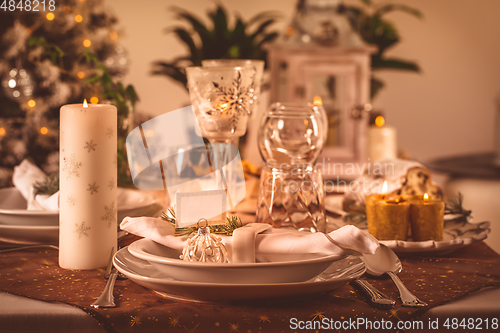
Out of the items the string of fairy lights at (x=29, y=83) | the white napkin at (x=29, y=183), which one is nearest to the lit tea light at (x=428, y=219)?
the white napkin at (x=29, y=183)

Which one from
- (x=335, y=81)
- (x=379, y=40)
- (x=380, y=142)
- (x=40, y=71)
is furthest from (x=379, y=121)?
(x=40, y=71)

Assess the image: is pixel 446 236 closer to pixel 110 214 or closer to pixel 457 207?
pixel 457 207

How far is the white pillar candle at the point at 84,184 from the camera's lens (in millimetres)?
582

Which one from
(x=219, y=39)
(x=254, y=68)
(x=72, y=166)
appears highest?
(x=219, y=39)

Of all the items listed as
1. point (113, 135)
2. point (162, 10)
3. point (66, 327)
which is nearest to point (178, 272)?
point (66, 327)

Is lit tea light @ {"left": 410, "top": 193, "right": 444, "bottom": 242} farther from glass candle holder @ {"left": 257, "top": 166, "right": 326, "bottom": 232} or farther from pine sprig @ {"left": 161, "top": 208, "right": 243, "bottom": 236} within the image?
pine sprig @ {"left": 161, "top": 208, "right": 243, "bottom": 236}

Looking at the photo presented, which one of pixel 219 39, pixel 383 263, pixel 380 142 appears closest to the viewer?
pixel 383 263

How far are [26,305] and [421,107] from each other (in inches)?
140

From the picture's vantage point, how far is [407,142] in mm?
3695

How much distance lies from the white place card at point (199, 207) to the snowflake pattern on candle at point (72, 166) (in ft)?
0.45

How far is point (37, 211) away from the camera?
2.26 ft

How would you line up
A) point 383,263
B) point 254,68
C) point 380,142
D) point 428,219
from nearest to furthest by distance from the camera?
1. point 383,263
2. point 428,219
3. point 254,68
4. point 380,142

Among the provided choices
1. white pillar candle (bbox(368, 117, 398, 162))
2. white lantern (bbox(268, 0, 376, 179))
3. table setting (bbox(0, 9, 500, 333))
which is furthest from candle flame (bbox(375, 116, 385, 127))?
table setting (bbox(0, 9, 500, 333))

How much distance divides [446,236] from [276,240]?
0.33 metres
